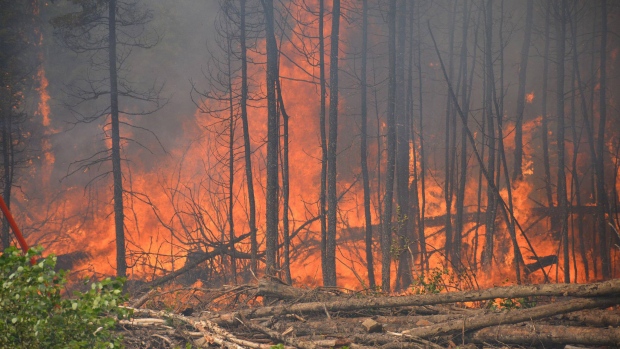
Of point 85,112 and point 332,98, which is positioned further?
point 85,112

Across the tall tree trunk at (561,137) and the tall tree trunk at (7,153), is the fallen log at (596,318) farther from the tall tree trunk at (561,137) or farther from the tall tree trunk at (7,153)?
the tall tree trunk at (7,153)

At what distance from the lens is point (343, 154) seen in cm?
1869

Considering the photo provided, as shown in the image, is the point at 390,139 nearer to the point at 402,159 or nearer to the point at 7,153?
the point at 402,159

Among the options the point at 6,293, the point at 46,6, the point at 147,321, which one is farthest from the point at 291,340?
the point at 46,6

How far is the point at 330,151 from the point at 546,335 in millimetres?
8081

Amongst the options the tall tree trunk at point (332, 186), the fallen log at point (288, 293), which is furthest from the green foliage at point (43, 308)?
the tall tree trunk at point (332, 186)

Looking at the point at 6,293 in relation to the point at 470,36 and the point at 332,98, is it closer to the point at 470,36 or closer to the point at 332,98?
the point at 332,98

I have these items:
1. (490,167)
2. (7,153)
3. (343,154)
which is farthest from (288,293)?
(7,153)

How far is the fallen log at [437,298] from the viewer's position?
5.57 metres

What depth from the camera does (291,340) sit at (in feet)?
21.0

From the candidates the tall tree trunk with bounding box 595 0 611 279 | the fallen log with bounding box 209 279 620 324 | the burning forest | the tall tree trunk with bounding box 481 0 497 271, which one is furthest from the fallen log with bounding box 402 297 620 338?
the tall tree trunk with bounding box 595 0 611 279

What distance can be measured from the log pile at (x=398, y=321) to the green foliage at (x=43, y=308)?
7.23 feet

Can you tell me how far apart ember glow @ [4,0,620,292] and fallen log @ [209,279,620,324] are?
297 inches

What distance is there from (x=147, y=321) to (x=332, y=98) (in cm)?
806
